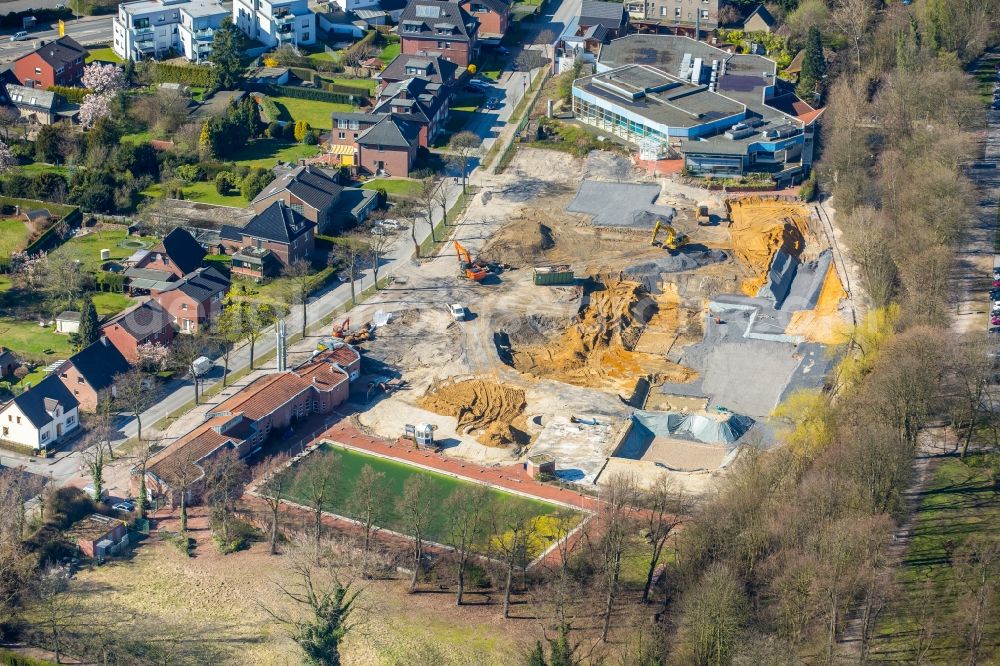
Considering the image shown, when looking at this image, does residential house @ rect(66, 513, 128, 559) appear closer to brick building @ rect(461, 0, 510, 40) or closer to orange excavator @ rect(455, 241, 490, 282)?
orange excavator @ rect(455, 241, 490, 282)

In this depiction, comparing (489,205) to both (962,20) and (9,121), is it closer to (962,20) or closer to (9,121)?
(9,121)

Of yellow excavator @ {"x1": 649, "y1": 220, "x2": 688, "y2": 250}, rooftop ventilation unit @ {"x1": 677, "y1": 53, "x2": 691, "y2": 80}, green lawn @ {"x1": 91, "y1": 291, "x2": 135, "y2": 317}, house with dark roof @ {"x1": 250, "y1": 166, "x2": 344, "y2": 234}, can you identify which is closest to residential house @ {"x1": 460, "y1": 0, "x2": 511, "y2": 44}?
rooftop ventilation unit @ {"x1": 677, "y1": 53, "x2": 691, "y2": 80}

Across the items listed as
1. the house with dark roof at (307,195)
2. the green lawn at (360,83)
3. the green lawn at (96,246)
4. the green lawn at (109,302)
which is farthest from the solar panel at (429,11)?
the green lawn at (109,302)

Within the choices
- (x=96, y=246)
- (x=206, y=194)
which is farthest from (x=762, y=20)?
(x=96, y=246)

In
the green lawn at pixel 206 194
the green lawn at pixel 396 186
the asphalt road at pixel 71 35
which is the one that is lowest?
the green lawn at pixel 206 194

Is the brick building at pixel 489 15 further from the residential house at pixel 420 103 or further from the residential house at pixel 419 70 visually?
the residential house at pixel 420 103

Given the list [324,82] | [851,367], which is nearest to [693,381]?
[851,367]

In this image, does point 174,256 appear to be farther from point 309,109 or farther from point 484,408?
point 309,109
